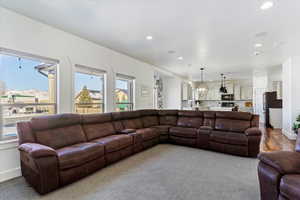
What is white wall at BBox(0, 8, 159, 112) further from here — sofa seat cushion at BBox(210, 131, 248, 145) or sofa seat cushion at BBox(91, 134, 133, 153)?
sofa seat cushion at BBox(210, 131, 248, 145)

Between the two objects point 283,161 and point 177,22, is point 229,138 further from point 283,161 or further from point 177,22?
point 177,22

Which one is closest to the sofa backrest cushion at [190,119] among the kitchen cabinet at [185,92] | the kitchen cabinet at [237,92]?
the kitchen cabinet at [185,92]

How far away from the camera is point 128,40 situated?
3.93 metres

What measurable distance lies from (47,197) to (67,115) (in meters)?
1.50

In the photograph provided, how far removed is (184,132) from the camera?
4531 millimetres

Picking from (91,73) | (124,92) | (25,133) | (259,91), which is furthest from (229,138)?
(259,91)

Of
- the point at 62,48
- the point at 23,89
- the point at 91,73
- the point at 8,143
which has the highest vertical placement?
the point at 62,48

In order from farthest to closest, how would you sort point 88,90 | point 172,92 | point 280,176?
point 172,92, point 88,90, point 280,176

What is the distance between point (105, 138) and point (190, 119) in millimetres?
2808

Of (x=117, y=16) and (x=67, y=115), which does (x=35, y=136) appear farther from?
(x=117, y=16)

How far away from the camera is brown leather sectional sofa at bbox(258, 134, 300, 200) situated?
150cm

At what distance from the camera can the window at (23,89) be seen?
270 centimetres

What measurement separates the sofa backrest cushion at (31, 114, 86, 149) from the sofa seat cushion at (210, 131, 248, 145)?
3074 millimetres

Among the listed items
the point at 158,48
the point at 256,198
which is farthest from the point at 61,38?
the point at 256,198
